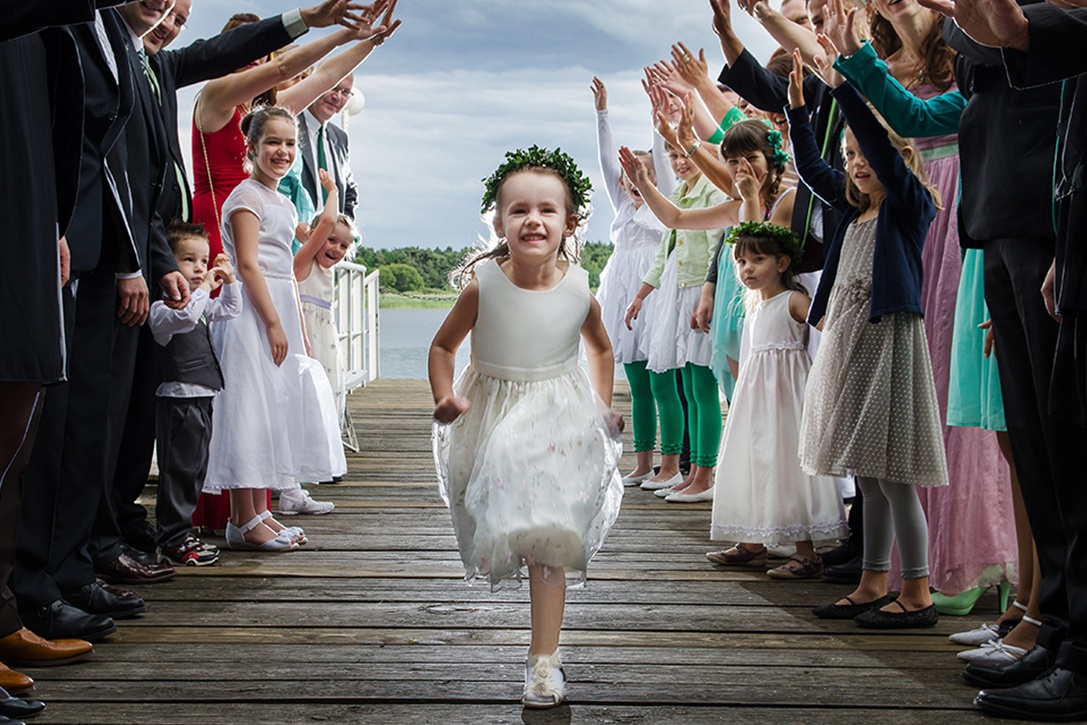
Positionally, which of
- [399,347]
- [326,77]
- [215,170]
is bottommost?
[399,347]

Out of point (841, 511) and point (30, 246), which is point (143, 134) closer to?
point (30, 246)

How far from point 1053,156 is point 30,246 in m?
1.82

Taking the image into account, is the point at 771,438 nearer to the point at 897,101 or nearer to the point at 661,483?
the point at 897,101

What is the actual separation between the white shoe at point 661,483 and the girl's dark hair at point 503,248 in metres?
2.47

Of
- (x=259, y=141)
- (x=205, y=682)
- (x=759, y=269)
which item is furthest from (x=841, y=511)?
(x=259, y=141)

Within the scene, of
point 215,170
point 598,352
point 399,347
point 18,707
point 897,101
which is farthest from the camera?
point 399,347

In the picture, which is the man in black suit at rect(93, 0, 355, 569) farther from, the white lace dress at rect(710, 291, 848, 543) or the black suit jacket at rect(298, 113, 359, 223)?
the white lace dress at rect(710, 291, 848, 543)

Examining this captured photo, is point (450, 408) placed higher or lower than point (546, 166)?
Result: lower

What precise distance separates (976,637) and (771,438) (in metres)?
0.92

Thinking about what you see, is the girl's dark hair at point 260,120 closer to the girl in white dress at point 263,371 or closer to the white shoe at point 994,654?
the girl in white dress at point 263,371

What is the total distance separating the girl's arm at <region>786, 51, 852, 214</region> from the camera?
285 centimetres

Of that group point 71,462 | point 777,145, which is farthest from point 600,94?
point 71,462

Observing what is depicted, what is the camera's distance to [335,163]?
17.2 feet

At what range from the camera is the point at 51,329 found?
1910mm
